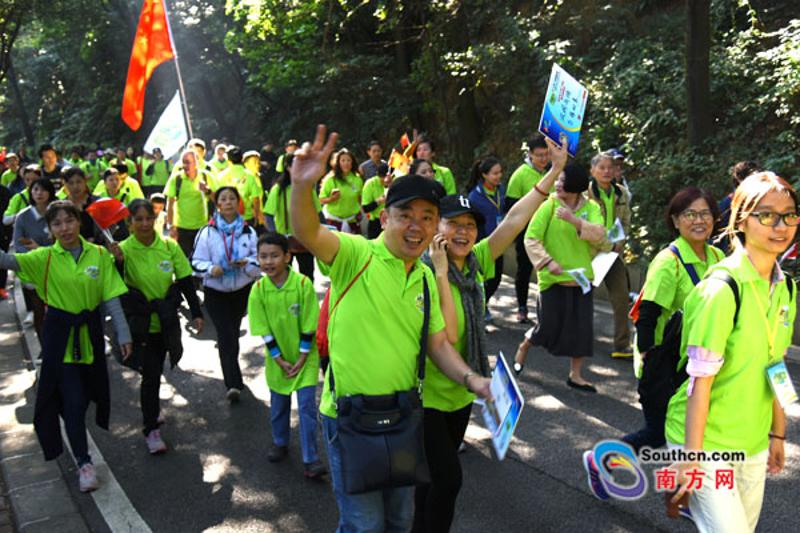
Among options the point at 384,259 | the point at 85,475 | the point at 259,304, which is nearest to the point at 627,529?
the point at 384,259

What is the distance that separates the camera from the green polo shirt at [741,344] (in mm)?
2779

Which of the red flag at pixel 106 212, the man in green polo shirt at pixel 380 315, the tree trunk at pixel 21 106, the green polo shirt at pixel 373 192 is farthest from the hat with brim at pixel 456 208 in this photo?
the tree trunk at pixel 21 106

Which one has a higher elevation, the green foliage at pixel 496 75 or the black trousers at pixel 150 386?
the green foliage at pixel 496 75

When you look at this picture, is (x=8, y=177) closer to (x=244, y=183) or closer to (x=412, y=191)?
(x=244, y=183)

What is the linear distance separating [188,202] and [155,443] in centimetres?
523

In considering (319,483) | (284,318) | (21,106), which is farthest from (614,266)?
(21,106)

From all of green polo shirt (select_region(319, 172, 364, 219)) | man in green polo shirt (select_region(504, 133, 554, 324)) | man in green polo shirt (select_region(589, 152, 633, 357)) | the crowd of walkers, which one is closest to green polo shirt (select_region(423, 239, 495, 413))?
the crowd of walkers

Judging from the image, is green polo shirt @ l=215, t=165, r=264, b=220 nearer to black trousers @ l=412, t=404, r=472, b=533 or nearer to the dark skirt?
the dark skirt

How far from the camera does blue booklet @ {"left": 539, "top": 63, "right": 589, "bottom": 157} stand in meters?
4.68

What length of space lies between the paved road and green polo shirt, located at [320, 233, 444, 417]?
1.72 metres

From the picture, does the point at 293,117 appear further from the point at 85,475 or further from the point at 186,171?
the point at 85,475

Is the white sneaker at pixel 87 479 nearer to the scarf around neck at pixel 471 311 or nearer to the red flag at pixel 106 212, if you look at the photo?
the red flag at pixel 106 212

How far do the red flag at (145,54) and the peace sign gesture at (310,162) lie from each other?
715 centimetres

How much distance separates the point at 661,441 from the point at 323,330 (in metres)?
2.20
